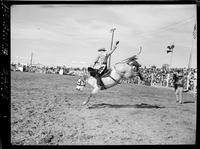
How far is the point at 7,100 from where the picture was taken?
3832 mm

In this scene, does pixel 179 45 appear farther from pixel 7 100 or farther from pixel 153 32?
pixel 7 100

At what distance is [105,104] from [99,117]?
28 centimetres

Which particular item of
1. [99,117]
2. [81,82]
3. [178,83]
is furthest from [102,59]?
[178,83]

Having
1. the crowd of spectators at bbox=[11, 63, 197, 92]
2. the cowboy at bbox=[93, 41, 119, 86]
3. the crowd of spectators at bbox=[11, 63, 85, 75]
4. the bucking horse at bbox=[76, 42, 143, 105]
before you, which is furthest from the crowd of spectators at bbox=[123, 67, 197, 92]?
the crowd of spectators at bbox=[11, 63, 85, 75]

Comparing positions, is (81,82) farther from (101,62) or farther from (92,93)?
(101,62)

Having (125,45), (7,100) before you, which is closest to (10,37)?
(7,100)

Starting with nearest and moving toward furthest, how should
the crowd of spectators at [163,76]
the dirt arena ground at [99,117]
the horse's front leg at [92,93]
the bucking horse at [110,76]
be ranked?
the dirt arena ground at [99,117], the crowd of spectators at [163,76], the horse's front leg at [92,93], the bucking horse at [110,76]

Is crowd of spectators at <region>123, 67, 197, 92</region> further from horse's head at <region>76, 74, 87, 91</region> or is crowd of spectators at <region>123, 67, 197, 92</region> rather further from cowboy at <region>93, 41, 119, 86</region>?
horse's head at <region>76, 74, 87, 91</region>

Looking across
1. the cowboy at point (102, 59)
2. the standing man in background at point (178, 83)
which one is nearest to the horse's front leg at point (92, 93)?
the cowboy at point (102, 59)

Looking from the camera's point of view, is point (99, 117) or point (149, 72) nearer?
point (99, 117)

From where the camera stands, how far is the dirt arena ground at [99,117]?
13.0ft

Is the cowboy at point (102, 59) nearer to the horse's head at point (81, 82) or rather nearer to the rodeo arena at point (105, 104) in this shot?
the rodeo arena at point (105, 104)

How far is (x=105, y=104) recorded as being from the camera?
445 cm

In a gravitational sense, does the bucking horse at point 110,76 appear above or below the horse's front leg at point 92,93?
above
